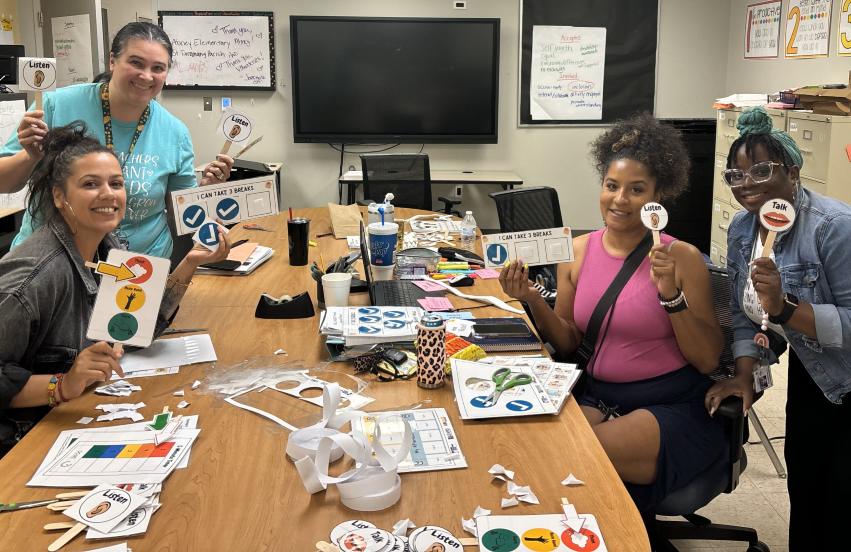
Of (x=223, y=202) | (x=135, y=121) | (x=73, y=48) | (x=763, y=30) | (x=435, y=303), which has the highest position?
(x=763, y=30)

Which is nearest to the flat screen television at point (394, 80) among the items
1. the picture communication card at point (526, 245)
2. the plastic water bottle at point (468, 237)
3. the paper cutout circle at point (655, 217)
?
the plastic water bottle at point (468, 237)

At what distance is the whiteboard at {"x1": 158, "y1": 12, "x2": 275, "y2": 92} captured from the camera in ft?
19.5

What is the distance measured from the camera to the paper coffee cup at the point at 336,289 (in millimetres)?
2213

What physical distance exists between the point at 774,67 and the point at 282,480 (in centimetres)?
551

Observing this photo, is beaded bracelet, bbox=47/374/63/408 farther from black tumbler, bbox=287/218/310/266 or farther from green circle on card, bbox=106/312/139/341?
black tumbler, bbox=287/218/310/266

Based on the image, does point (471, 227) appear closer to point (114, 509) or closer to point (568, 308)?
point (568, 308)

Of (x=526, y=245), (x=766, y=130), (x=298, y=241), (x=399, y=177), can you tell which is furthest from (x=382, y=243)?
(x=399, y=177)

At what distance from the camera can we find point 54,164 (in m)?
1.87

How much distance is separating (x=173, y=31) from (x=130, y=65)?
395 centimetres

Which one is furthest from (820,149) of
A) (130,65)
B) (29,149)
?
(29,149)

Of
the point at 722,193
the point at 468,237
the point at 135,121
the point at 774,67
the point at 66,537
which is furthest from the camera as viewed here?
the point at 774,67

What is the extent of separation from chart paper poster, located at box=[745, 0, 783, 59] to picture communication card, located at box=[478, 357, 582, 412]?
4754mm

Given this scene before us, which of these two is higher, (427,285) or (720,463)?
(427,285)

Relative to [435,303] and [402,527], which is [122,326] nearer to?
[402,527]
